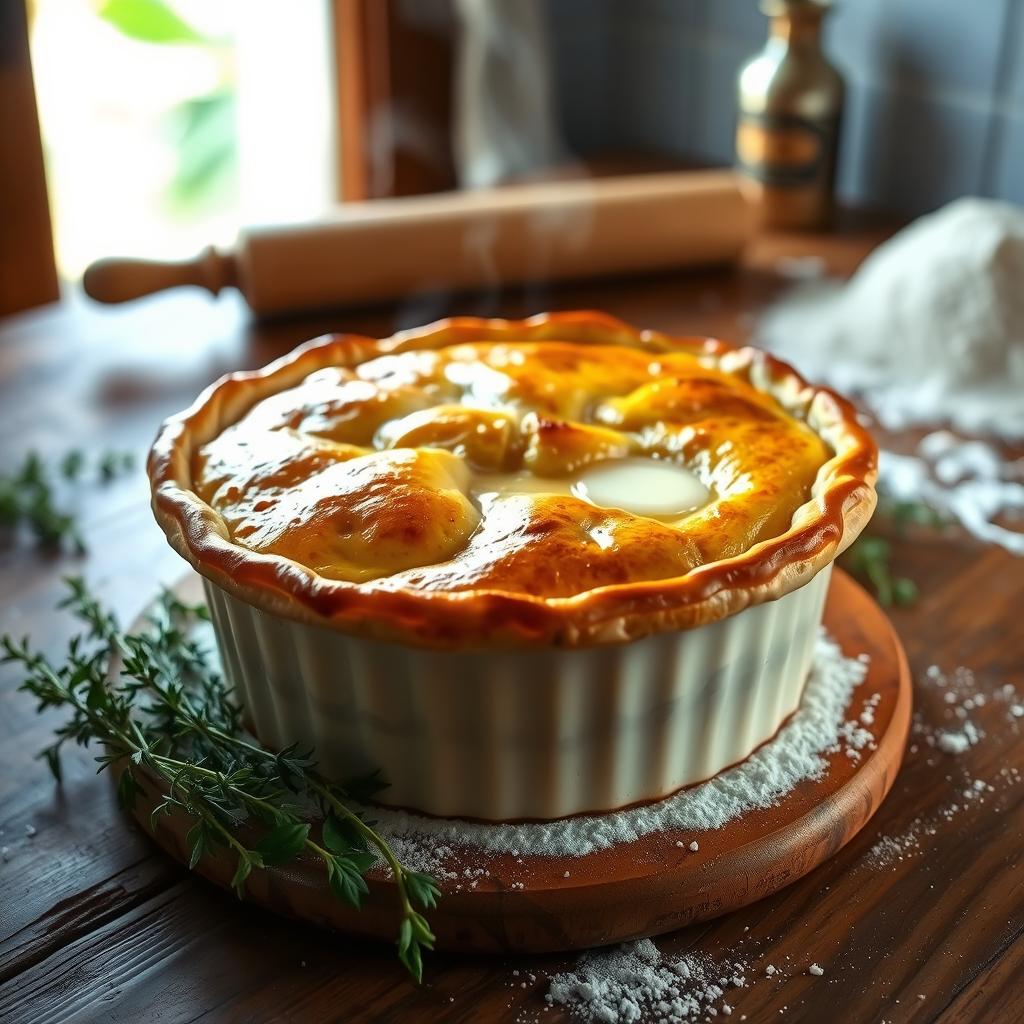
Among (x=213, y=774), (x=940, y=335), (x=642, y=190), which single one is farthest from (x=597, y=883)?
(x=642, y=190)

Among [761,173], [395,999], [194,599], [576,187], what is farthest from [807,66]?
[395,999]

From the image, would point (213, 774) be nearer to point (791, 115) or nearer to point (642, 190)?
point (642, 190)

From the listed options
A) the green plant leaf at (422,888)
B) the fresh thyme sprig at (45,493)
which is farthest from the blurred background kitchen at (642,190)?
the green plant leaf at (422,888)

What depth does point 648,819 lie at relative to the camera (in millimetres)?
1007

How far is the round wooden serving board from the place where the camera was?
931 mm

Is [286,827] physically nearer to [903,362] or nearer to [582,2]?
[903,362]

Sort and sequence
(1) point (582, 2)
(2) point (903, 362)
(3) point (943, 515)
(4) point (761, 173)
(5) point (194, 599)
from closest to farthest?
(5) point (194, 599)
(3) point (943, 515)
(2) point (903, 362)
(4) point (761, 173)
(1) point (582, 2)

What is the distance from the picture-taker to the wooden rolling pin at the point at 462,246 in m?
1.86

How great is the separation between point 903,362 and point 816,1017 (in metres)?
1.15

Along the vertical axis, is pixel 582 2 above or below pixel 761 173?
above

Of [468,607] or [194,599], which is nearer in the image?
[468,607]

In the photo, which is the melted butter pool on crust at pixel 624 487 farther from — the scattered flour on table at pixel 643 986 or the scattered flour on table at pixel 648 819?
the scattered flour on table at pixel 643 986

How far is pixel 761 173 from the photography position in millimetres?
2264

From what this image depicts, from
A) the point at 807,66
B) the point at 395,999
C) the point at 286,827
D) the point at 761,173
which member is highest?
the point at 807,66
